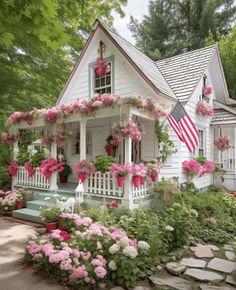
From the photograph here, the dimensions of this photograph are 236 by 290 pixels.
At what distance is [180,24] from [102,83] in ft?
57.6

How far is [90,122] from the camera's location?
29.8ft

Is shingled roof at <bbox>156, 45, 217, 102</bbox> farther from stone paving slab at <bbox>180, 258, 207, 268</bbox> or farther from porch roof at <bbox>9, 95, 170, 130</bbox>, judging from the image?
stone paving slab at <bbox>180, 258, 207, 268</bbox>

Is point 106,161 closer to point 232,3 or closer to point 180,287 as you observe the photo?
point 180,287

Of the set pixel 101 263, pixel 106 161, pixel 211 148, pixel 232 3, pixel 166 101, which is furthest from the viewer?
pixel 232 3

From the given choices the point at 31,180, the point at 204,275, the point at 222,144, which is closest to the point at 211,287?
the point at 204,275

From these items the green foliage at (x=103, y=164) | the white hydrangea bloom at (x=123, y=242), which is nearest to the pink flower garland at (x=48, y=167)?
the green foliage at (x=103, y=164)

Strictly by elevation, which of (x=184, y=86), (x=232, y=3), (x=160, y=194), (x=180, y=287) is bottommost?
(x=180, y=287)

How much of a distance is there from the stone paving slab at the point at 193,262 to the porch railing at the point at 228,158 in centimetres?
685

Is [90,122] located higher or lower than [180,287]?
higher

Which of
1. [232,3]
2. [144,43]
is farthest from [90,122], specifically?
[232,3]

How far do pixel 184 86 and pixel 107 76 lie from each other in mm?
2939

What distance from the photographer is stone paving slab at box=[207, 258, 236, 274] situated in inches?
162

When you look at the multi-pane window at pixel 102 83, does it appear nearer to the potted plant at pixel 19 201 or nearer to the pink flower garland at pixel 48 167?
the pink flower garland at pixel 48 167

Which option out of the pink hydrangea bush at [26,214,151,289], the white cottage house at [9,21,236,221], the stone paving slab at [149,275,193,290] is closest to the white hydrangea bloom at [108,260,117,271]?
the pink hydrangea bush at [26,214,151,289]
